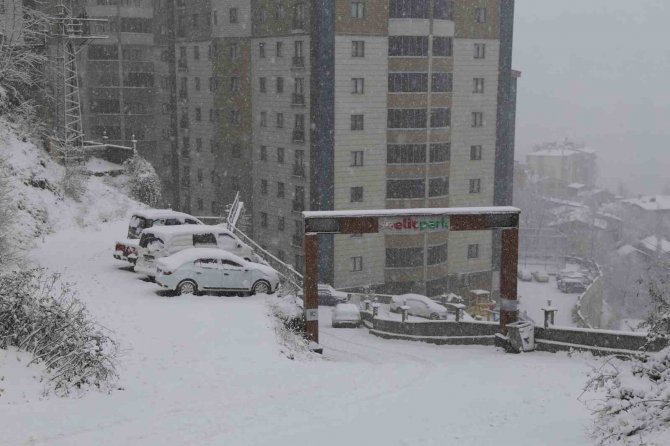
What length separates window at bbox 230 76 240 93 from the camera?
5640cm

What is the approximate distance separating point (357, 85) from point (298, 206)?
379 inches

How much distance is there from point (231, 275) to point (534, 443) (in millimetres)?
13023

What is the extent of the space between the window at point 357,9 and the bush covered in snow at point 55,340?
36.1 m

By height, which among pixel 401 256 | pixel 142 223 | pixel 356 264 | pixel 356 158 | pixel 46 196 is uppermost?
pixel 356 158

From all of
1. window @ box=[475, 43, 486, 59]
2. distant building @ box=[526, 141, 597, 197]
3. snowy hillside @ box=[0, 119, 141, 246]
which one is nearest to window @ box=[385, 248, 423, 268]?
window @ box=[475, 43, 486, 59]

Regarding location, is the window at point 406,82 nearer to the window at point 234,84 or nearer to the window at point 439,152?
the window at point 439,152

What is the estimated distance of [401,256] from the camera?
50.6 m

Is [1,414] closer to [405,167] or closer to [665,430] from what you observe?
[665,430]

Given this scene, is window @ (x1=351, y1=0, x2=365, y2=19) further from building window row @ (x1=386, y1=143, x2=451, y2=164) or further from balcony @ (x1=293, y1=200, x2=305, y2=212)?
balcony @ (x1=293, y1=200, x2=305, y2=212)

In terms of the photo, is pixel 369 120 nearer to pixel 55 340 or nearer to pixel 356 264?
pixel 356 264

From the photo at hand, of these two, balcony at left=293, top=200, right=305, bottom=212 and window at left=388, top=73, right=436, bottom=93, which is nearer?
window at left=388, top=73, right=436, bottom=93

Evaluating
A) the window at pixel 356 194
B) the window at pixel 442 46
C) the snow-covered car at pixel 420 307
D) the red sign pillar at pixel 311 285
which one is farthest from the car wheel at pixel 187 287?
the window at pixel 442 46

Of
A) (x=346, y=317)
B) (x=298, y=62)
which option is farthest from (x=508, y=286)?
(x=298, y=62)

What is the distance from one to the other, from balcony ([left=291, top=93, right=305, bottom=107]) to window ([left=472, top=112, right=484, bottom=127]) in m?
13.0
